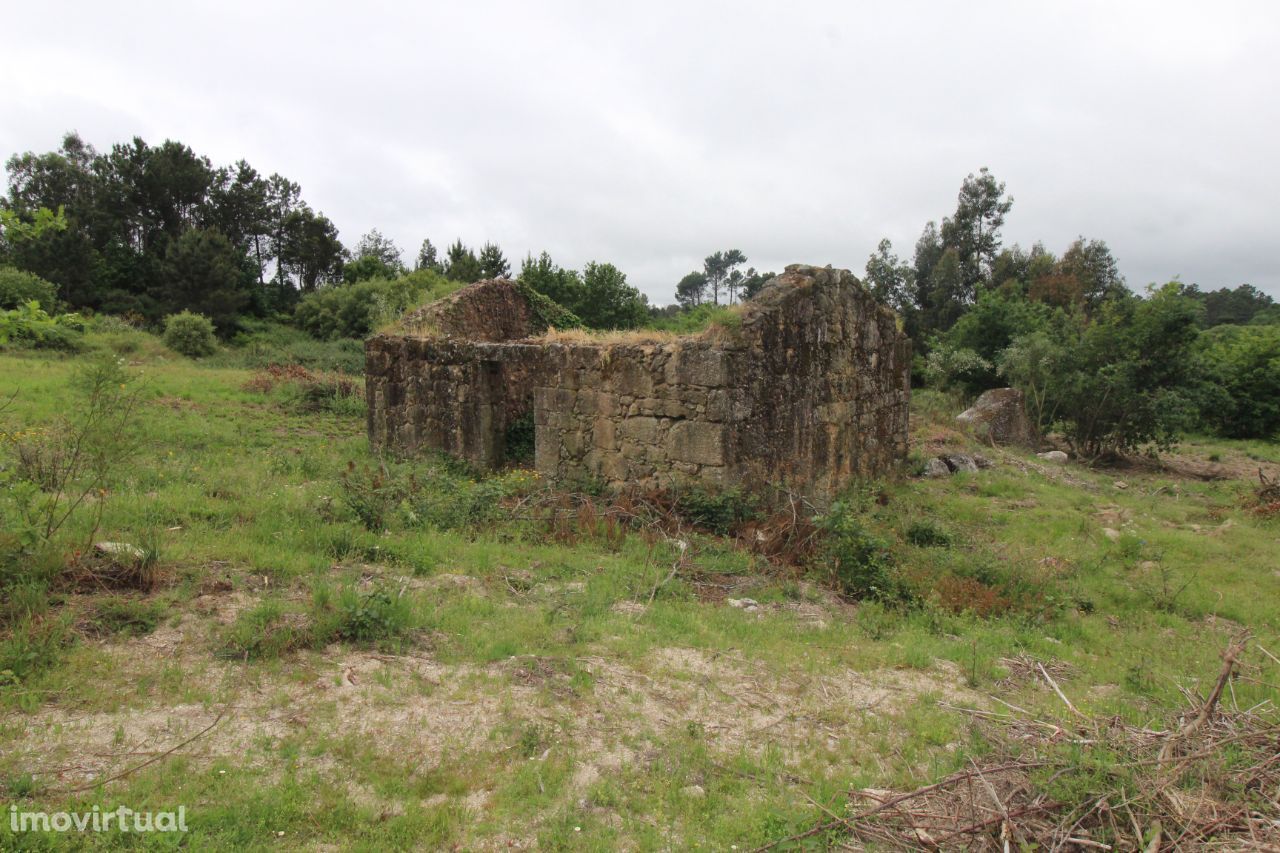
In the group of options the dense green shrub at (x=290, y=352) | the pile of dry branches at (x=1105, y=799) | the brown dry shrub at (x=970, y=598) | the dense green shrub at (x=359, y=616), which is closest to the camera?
the pile of dry branches at (x=1105, y=799)

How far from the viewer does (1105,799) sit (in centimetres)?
291

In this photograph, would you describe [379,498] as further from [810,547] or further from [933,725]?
[933,725]

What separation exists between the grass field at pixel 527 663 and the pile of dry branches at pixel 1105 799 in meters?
0.11

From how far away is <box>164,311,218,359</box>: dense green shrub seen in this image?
27062 millimetres

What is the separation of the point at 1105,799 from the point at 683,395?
20.2 feet

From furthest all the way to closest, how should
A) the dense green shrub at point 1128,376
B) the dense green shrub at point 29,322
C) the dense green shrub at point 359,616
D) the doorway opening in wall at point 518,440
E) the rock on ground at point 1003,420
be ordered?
the rock on ground at point 1003,420
the dense green shrub at point 1128,376
the doorway opening in wall at point 518,440
the dense green shrub at point 359,616
the dense green shrub at point 29,322

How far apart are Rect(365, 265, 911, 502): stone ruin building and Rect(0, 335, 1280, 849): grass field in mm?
1093

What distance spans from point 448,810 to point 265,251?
49.9m

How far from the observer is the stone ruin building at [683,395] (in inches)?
337

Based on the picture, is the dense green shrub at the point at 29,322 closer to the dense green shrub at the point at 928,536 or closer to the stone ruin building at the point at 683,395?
the stone ruin building at the point at 683,395

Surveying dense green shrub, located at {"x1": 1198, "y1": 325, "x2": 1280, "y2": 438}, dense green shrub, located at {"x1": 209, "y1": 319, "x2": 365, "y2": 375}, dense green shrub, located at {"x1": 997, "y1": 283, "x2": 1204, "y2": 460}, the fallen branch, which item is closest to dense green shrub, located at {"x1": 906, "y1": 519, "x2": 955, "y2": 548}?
the fallen branch

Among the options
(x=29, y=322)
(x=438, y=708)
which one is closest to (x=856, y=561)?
(x=438, y=708)

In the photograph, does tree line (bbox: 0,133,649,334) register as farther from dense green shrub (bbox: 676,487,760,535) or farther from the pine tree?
dense green shrub (bbox: 676,487,760,535)

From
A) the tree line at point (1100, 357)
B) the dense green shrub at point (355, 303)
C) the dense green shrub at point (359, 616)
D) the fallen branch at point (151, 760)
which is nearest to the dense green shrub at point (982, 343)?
the tree line at point (1100, 357)
